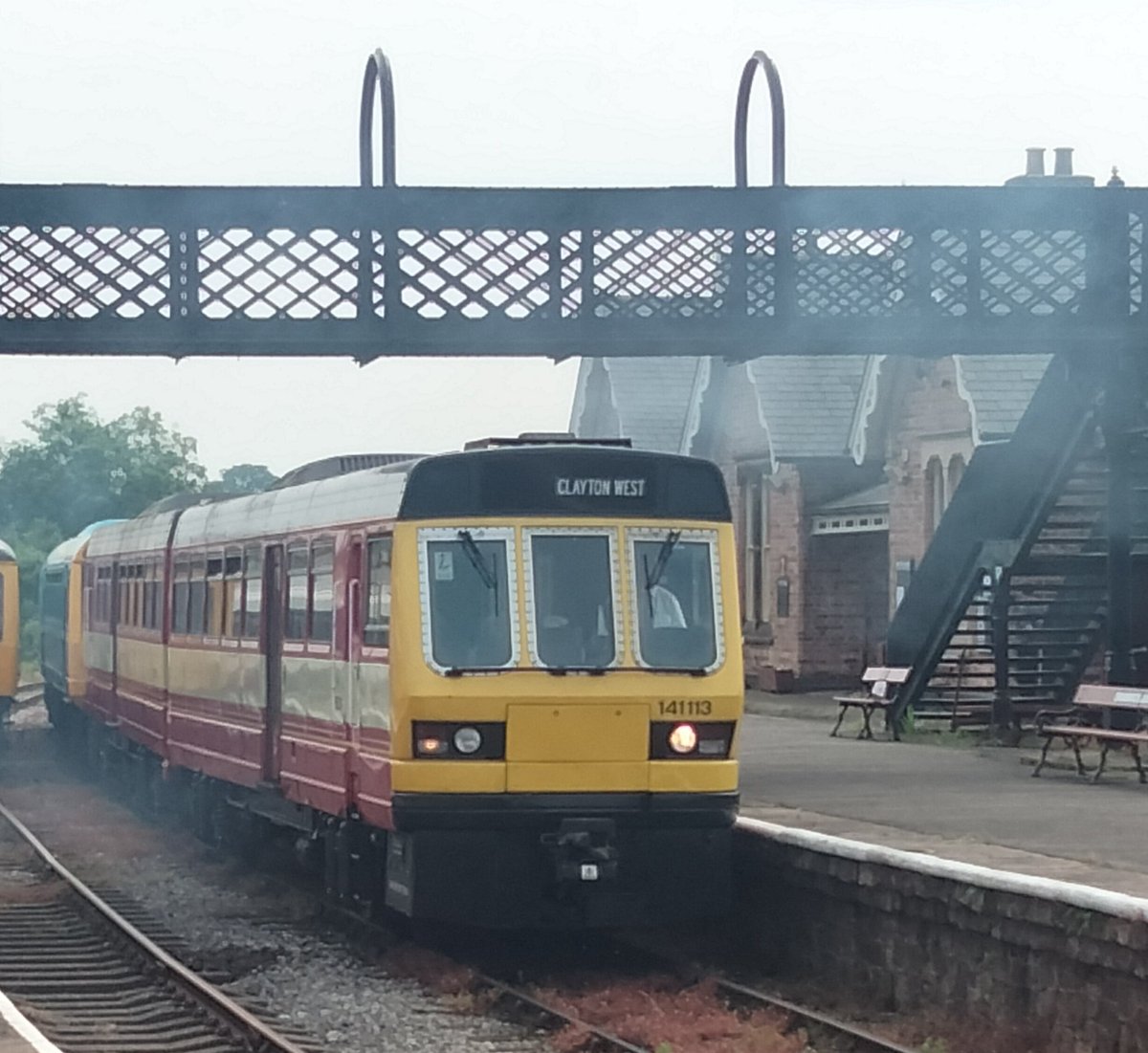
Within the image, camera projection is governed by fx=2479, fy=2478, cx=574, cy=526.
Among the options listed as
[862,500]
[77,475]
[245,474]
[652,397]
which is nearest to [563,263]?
[862,500]

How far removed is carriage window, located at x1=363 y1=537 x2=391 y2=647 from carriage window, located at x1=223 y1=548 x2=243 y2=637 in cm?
338

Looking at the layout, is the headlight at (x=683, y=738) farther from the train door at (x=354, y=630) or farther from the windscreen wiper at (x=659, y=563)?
the train door at (x=354, y=630)

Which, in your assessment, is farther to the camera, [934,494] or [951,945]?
[934,494]

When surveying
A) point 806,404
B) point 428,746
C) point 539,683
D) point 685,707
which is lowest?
point 428,746

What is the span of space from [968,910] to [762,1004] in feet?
4.22

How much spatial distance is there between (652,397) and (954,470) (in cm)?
1255

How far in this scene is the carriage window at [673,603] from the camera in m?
12.2

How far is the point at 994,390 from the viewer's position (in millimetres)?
27500

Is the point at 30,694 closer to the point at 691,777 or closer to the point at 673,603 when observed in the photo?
the point at 673,603

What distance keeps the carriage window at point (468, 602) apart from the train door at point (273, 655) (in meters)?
2.78

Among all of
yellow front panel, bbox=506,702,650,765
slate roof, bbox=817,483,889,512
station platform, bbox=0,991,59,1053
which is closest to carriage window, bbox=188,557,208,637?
yellow front panel, bbox=506,702,650,765

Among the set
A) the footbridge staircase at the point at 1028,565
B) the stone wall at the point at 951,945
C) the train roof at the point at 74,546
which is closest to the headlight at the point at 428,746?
the stone wall at the point at 951,945

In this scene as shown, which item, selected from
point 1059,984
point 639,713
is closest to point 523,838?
point 639,713

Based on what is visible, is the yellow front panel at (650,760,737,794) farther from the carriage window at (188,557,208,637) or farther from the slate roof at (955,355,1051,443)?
the slate roof at (955,355,1051,443)
